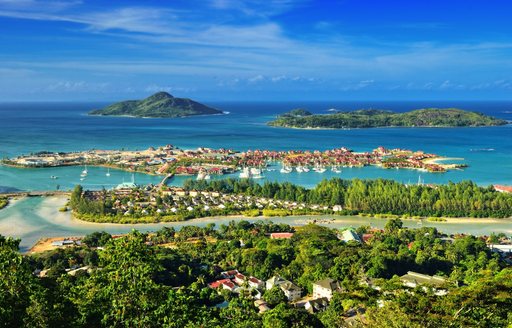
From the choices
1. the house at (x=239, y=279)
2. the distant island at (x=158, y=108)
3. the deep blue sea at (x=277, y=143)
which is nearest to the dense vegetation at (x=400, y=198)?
the deep blue sea at (x=277, y=143)

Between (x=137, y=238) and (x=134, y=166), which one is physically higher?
(x=137, y=238)

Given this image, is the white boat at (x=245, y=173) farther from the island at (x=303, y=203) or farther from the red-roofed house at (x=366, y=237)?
the red-roofed house at (x=366, y=237)

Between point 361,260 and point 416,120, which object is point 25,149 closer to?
point 361,260

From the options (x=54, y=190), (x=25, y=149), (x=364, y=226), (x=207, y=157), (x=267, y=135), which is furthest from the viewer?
(x=267, y=135)

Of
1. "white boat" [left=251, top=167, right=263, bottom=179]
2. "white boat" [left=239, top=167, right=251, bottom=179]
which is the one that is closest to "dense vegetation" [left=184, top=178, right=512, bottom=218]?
"white boat" [left=239, top=167, right=251, bottom=179]

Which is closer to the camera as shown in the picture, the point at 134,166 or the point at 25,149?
the point at 134,166

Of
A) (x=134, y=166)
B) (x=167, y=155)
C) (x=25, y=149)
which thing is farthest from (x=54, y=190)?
(x=25, y=149)
